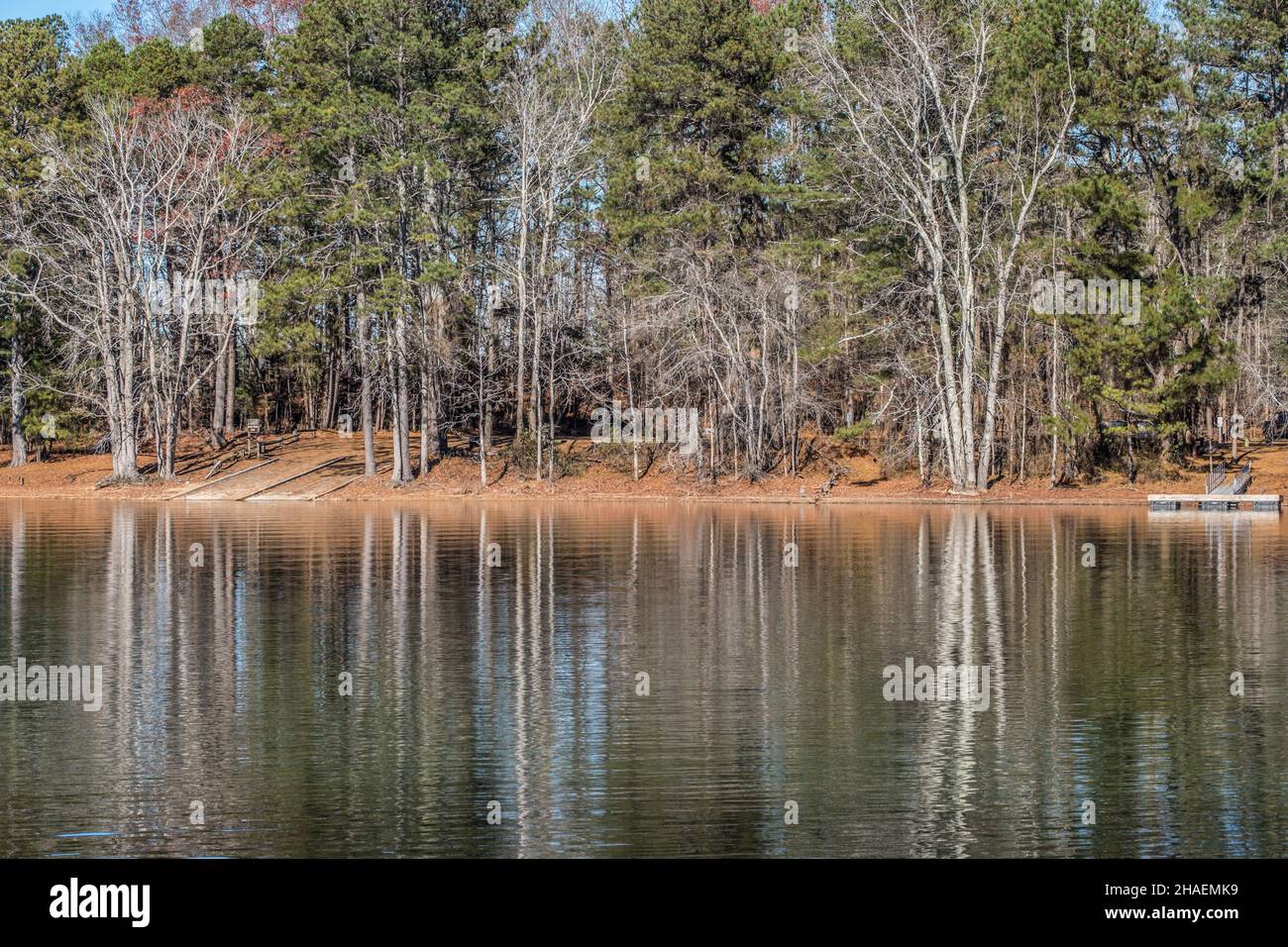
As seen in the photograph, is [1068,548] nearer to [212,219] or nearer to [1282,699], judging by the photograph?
[1282,699]

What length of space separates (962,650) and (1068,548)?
14.7 m

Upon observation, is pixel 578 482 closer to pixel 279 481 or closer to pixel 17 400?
pixel 279 481

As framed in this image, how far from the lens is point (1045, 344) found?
56250 mm

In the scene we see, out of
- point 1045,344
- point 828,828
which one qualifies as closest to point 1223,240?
point 1045,344

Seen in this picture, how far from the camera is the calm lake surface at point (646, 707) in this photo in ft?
42.1

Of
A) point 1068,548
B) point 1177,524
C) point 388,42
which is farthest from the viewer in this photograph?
point 388,42
